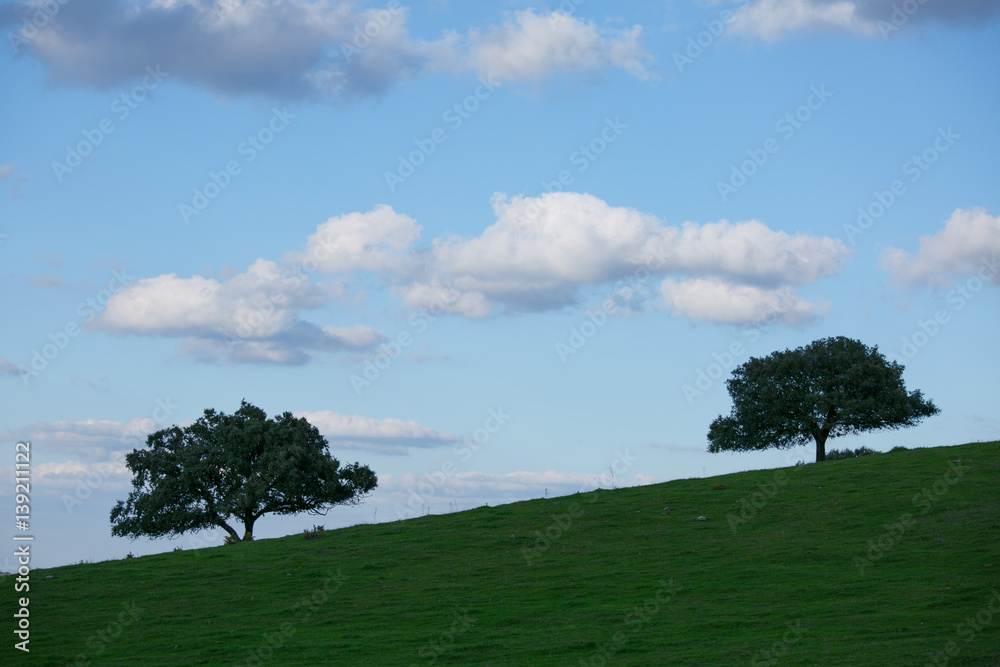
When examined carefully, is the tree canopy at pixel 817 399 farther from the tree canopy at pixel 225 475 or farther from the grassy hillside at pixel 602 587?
the tree canopy at pixel 225 475

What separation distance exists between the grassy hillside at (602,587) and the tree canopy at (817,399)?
52.6 ft

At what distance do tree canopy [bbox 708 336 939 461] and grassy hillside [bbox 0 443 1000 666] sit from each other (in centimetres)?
1604

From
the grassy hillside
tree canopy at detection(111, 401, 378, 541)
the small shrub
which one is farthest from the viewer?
tree canopy at detection(111, 401, 378, 541)

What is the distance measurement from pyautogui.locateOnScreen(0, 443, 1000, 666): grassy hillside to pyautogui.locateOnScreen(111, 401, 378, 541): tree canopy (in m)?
15.4

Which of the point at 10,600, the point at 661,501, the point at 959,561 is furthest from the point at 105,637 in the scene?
the point at 959,561

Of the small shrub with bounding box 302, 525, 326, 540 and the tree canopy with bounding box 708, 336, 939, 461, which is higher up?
the tree canopy with bounding box 708, 336, 939, 461

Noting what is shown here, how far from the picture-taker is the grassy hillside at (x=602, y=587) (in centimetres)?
2125

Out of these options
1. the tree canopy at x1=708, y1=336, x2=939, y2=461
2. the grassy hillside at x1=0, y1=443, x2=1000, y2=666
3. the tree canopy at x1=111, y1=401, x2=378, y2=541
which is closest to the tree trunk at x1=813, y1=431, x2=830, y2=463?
the tree canopy at x1=708, y1=336, x2=939, y2=461

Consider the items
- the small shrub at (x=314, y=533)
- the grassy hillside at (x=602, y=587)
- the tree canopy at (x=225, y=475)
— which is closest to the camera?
the grassy hillside at (x=602, y=587)

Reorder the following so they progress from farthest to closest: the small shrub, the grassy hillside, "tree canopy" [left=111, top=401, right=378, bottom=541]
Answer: "tree canopy" [left=111, top=401, right=378, bottom=541]
the small shrub
the grassy hillside

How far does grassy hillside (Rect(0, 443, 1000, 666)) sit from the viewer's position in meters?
21.2

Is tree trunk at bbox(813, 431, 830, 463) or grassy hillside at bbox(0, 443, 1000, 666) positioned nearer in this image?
grassy hillside at bbox(0, 443, 1000, 666)

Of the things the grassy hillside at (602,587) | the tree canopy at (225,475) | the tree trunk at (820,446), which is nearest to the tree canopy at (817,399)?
the tree trunk at (820,446)

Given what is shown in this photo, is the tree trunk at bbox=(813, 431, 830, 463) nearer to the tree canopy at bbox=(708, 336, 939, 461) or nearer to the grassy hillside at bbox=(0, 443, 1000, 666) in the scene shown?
the tree canopy at bbox=(708, 336, 939, 461)
